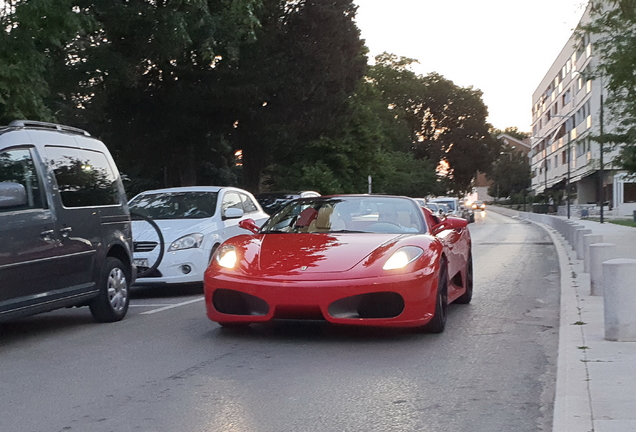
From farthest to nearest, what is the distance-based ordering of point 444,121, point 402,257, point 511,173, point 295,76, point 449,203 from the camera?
point 511,173 → point 444,121 → point 449,203 → point 295,76 → point 402,257

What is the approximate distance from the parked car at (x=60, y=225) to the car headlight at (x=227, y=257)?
4.75 ft

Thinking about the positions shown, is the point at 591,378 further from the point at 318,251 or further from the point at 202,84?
the point at 202,84

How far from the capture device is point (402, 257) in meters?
7.69

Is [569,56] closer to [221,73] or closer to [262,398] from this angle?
[221,73]

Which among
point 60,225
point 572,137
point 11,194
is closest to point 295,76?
point 60,225

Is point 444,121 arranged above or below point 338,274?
above

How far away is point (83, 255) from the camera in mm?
8609

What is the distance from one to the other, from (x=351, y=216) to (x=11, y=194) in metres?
3.30

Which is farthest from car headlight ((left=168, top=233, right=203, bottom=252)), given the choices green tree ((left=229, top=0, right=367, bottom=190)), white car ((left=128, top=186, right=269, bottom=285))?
green tree ((left=229, top=0, right=367, bottom=190))

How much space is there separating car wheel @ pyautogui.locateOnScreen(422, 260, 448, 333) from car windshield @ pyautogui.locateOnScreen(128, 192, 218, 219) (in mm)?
5487

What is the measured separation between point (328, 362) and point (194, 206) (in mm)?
6973

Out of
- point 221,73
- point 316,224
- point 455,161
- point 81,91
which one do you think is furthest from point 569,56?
point 316,224

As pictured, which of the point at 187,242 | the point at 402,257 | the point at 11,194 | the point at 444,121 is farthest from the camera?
the point at 444,121

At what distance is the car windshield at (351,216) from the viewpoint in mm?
8695
